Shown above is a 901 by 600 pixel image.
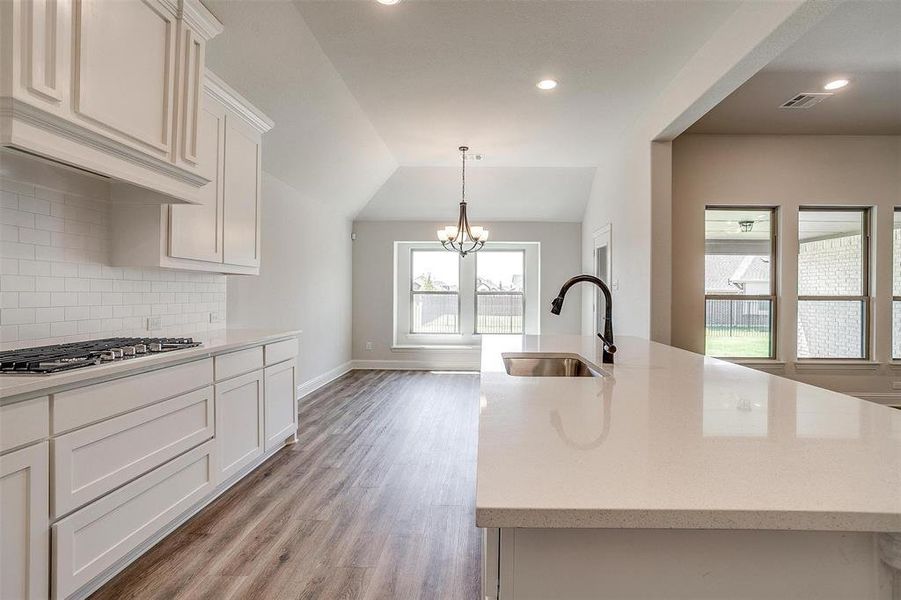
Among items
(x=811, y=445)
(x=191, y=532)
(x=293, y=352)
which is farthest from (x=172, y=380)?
(x=811, y=445)

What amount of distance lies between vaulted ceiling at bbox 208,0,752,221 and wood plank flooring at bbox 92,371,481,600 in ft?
8.66

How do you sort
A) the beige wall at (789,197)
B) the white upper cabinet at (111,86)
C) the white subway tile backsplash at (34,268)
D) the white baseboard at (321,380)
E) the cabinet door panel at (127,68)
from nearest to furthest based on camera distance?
the white upper cabinet at (111,86), the cabinet door panel at (127,68), the white subway tile backsplash at (34,268), the beige wall at (789,197), the white baseboard at (321,380)

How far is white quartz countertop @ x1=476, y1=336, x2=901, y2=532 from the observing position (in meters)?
0.66

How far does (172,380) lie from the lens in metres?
2.18

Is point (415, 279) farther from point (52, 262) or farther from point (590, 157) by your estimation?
point (52, 262)

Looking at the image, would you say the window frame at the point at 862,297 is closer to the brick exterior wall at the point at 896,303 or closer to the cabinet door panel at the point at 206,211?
the brick exterior wall at the point at 896,303

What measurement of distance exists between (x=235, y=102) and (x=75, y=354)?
194 centimetres

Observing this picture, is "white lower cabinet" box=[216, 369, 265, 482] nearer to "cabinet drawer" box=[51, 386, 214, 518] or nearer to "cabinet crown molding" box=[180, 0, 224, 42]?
"cabinet drawer" box=[51, 386, 214, 518]

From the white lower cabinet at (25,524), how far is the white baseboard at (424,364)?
19.2 feet

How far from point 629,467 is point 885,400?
545 cm

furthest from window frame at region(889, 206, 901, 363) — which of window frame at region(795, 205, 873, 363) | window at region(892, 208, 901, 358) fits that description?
window frame at region(795, 205, 873, 363)

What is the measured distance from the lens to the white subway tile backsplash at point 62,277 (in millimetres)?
1986

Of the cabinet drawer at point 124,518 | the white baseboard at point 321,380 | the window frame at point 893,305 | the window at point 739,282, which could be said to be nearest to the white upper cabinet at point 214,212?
the cabinet drawer at point 124,518

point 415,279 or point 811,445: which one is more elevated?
point 415,279
